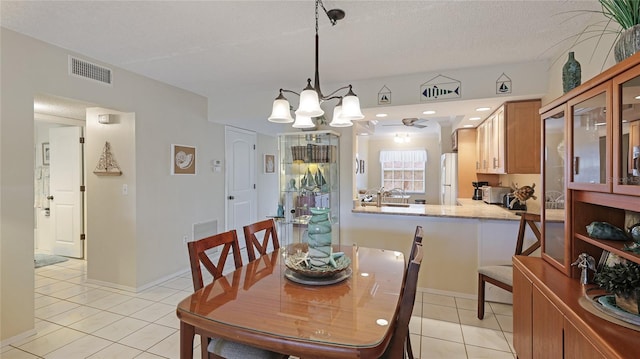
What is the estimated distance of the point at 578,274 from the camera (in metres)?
1.66

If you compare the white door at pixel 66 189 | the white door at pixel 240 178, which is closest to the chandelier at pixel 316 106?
the white door at pixel 240 178

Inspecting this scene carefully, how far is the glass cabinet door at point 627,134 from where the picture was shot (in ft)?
3.95

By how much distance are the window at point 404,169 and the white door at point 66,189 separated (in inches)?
278

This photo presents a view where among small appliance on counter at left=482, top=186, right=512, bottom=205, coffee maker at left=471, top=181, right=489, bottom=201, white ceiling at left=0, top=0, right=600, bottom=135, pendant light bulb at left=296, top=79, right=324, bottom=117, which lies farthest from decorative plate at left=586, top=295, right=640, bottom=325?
coffee maker at left=471, top=181, right=489, bottom=201

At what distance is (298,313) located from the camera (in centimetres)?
133

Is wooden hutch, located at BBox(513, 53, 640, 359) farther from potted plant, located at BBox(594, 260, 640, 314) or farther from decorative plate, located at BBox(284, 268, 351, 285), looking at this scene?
decorative plate, located at BBox(284, 268, 351, 285)

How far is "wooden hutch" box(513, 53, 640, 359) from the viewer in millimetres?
1208

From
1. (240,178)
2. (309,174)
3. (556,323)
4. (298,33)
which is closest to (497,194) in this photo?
(309,174)

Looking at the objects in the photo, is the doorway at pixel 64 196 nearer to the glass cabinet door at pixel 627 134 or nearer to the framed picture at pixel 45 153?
A: the framed picture at pixel 45 153

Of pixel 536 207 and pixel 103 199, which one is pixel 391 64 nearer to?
pixel 536 207

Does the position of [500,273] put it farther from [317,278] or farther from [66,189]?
[66,189]

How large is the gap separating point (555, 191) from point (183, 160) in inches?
155

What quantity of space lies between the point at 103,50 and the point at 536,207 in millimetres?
4789

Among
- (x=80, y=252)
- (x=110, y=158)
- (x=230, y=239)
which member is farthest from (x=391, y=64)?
(x=80, y=252)
